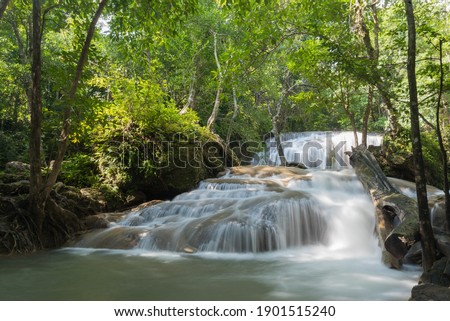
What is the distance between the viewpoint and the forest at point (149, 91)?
5945mm

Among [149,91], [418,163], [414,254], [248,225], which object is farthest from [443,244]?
[149,91]

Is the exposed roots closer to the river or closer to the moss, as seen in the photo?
the river

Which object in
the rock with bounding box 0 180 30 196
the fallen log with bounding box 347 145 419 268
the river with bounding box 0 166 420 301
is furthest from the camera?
the rock with bounding box 0 180 30 196

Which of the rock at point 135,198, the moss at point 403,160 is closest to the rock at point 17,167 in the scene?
the rock at point 135,198

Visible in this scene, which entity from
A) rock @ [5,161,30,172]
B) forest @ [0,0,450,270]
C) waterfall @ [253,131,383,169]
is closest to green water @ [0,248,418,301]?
forest @ [0,0,450,270]

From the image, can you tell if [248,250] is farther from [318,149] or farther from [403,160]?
[318,149]

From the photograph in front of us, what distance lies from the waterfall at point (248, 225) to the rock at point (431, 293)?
11.0ft

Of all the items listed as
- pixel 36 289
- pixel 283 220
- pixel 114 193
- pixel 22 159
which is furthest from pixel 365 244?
pixel 22 159

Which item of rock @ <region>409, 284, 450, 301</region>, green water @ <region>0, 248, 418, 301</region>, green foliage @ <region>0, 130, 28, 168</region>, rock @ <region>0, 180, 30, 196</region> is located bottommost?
green water @ <region>0, 248, 418, 301</region>

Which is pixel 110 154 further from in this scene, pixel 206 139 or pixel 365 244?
pixel 365 244

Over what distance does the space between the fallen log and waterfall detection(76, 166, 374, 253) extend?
91cm

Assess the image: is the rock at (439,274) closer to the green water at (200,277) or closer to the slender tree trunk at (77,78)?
the green water at (200,277)

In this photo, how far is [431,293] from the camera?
119 inches

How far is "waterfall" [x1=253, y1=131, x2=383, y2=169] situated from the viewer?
61.0ft
